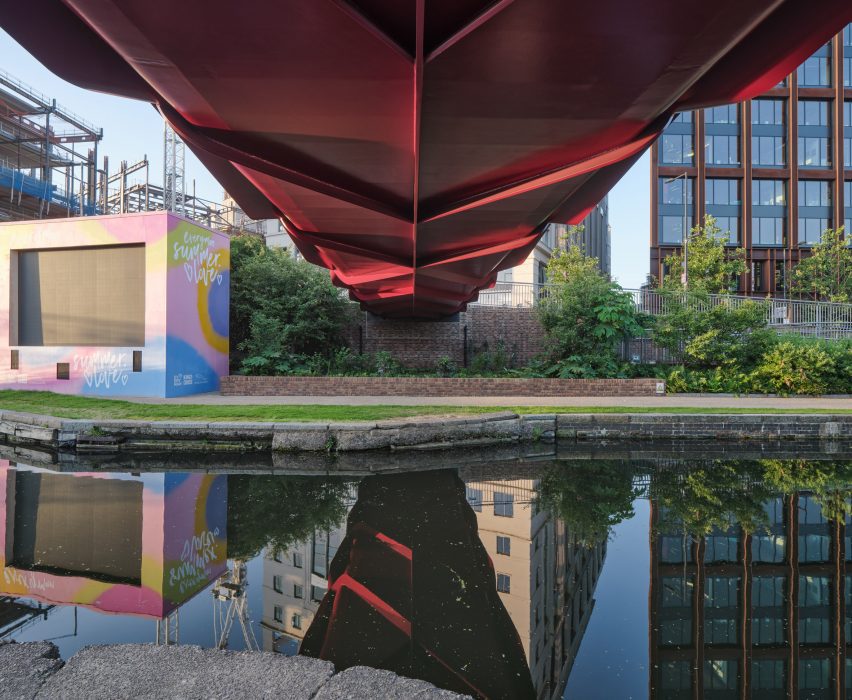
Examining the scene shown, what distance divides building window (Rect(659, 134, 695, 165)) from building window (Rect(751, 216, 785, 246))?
760 centimetres

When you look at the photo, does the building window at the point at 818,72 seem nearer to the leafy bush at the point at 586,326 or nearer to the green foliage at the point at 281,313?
the leafy bush at the point at 586,326

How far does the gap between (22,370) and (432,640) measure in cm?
1746

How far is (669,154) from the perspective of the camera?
41.7 m

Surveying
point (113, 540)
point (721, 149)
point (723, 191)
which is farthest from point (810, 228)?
point (113, 540)

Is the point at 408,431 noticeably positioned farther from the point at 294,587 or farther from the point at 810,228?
the point at 810,228

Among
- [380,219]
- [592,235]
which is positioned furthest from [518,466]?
[592,235]

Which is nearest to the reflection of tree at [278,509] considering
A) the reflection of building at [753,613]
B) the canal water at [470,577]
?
the canal water at [470,577]

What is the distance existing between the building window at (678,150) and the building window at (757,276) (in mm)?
10193

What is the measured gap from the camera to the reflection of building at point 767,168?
135 feet

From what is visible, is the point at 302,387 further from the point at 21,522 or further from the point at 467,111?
the point at 467,111

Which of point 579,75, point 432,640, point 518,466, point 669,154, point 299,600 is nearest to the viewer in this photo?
point 432,640

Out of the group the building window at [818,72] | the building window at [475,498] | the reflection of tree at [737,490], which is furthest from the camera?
the building window at [818,72]

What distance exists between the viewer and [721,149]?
4197 cm

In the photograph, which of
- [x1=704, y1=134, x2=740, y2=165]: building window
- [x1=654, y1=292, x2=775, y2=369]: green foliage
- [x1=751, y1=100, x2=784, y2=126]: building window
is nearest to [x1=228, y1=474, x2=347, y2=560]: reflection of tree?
[x1=654, y1=292, x2=775, y2=369]: green foliage
